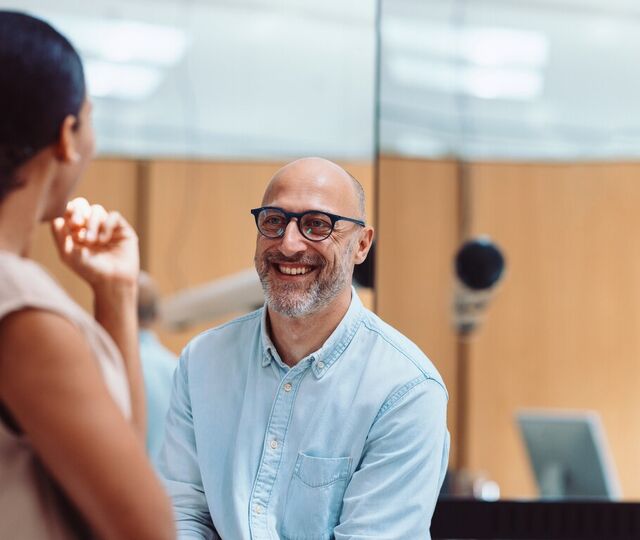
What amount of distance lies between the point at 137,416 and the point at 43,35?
0.37 metres

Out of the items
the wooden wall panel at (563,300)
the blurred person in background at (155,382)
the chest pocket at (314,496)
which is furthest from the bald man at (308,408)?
the wooden wall panel at (563,300)

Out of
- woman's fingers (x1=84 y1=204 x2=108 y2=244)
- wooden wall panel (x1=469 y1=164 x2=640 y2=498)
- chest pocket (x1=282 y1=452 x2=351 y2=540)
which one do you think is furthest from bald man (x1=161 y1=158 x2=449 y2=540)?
wooden wall panel (x1=469 y1=164 x2=640 y2=498)

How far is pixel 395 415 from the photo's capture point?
1.41 meters

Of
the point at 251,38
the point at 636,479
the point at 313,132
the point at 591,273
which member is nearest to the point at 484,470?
the point at 636,479

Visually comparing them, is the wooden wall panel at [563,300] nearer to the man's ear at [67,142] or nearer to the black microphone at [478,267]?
the black microphone at [478,267]

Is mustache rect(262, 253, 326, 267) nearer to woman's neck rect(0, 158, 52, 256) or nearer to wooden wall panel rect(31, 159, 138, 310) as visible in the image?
woman's neck rect(0, 158, 52, 256)

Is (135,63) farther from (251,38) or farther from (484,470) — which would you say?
(484,470)

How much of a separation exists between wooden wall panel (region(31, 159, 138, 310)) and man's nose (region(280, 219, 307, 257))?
2.06 m

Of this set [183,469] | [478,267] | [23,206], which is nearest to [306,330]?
[183,469]

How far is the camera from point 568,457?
3295mm

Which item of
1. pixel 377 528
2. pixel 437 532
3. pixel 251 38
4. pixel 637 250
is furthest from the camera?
pixel 637 250

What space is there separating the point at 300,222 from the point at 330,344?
0.18 m

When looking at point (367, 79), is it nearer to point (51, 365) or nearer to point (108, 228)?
point (108, 228)

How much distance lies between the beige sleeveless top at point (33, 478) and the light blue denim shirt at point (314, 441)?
0.60m
